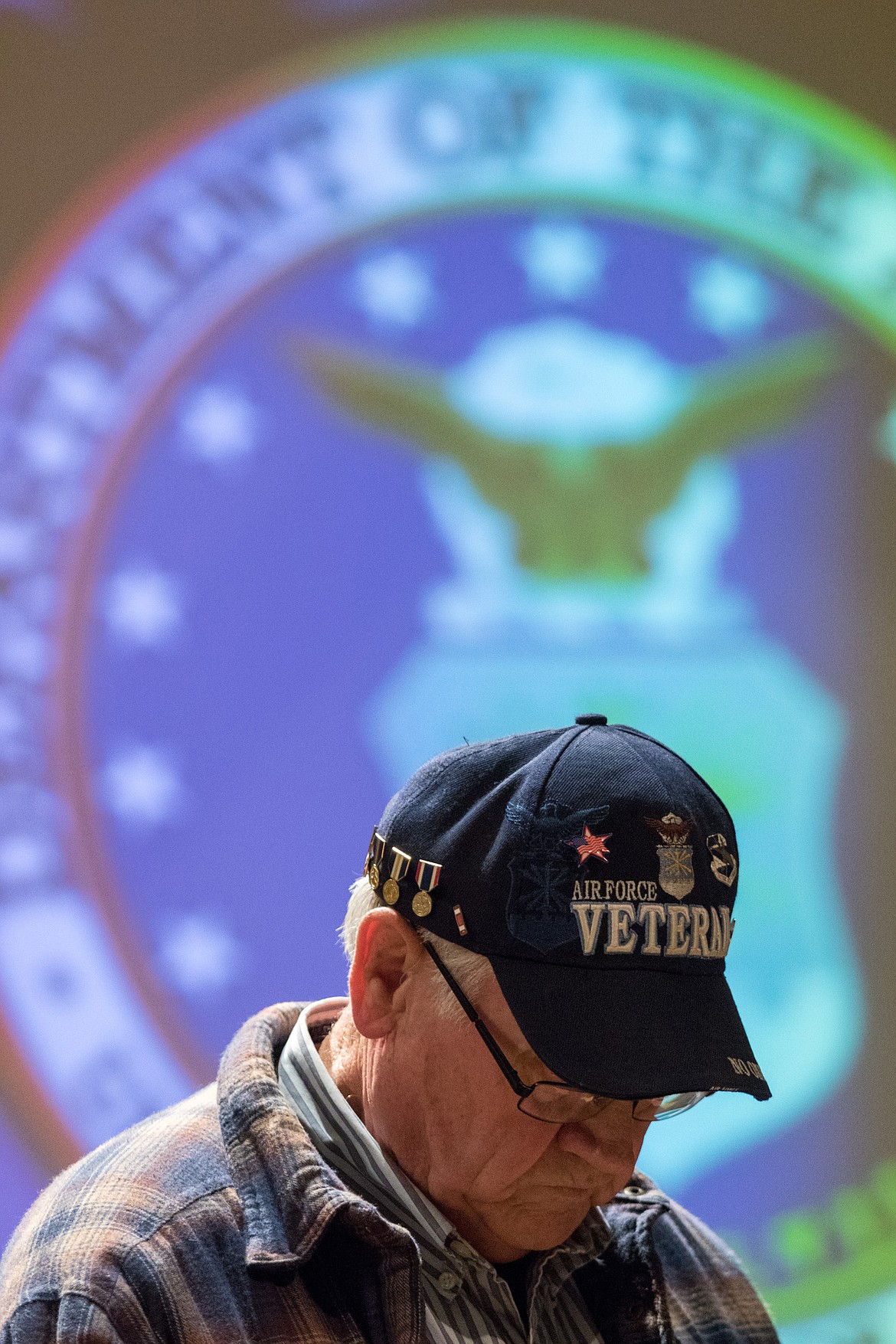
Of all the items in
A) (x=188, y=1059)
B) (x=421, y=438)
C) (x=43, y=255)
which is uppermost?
(x=43, y=255)

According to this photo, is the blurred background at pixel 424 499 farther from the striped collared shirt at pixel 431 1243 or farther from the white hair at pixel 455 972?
the white hair at pixel 455 972

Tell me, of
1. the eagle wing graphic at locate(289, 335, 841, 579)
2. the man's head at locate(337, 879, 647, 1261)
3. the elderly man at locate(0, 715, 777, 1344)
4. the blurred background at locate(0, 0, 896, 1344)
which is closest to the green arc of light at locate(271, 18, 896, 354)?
the blurred background at locate(0, 0, 896, 1344)

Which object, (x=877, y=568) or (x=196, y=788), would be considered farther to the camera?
(x=877, y=568)

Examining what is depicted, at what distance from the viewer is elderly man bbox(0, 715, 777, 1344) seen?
100 centimetres

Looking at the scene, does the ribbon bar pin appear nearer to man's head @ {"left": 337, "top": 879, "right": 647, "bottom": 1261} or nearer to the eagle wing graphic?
man's head @ {"left": 337, "top": 879, "right": 647, "bottom": 1261}

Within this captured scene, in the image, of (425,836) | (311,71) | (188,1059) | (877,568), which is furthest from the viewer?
(877,568)

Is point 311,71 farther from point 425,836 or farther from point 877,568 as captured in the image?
point 425,836

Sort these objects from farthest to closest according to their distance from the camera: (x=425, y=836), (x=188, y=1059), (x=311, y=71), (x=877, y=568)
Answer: (x=877, y=568) → (x=311, y=71) → (x=188, y=1059) → (x=425, y=836)

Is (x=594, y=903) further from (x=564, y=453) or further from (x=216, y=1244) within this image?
(x=564, y=453)

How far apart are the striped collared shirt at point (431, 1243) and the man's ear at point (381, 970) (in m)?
0.07

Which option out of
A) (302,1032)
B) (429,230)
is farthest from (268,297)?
(302,1032)

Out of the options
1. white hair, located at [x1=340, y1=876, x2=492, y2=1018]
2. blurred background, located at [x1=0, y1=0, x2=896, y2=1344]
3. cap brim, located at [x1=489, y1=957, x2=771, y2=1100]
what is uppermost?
blurred background, located at [x1=0, y1=0, x2=896, y2=1344]

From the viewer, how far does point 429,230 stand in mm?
2436

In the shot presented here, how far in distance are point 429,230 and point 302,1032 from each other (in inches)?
62.7
